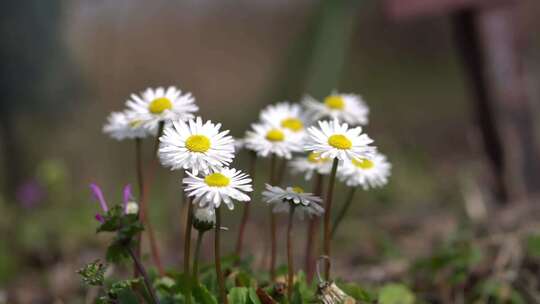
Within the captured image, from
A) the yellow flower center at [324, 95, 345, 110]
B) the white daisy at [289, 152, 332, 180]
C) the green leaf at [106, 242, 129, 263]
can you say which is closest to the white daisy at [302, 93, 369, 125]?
the yellow flower center at [324, 95, 345, 110]

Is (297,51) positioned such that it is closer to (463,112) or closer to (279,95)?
(279,95)

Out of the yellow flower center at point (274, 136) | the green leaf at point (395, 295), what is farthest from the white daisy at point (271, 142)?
the green leaf at point (395, 295)

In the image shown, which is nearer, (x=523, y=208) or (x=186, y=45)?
(x=523, y=208)

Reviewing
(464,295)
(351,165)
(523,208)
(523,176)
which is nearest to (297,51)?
(523,176)

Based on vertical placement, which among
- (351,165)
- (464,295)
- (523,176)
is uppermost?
(523,176)

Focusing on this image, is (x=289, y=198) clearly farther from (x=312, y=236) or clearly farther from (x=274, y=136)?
(x=312, y=236)

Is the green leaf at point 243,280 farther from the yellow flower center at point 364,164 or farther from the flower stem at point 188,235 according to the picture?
the yellow flower center at point 364,164

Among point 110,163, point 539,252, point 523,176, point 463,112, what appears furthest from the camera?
point 463,112
